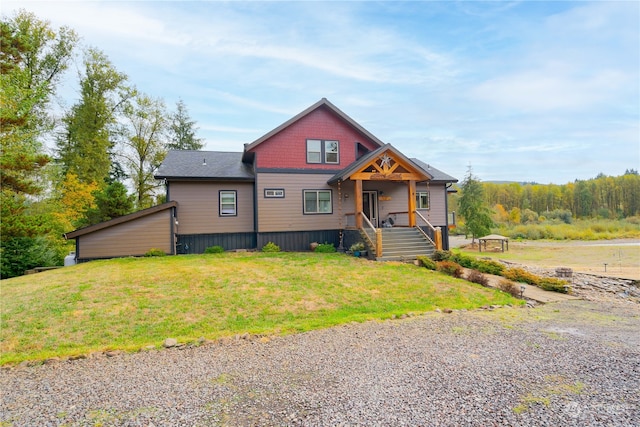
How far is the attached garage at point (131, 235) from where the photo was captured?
42.3ft

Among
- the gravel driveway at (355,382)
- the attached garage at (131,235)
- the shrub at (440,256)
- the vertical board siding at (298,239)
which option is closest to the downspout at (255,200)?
the vertical board siding at (298,239)

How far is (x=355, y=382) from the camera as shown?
388 centimetres

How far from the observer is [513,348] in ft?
16.3

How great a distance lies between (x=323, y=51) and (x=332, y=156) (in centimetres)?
585

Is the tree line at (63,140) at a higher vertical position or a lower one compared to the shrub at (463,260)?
higher

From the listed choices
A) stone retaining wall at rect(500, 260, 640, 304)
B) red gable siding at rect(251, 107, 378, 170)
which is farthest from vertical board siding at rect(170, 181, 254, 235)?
stone retaining wall at rect(500, 260, 640, 304)

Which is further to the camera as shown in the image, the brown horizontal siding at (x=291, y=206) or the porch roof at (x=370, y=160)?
the brown horizontal siding at (x=291, y=206)

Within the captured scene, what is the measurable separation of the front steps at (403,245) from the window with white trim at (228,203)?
6813 millimetres

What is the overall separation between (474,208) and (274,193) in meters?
21.8

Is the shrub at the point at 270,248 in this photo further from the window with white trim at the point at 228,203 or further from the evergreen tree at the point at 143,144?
the evergreen tree at the point at 143,144

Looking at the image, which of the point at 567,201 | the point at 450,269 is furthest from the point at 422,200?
the point at 567,201

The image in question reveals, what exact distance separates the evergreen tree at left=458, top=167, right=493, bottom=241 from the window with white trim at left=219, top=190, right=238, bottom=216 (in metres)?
23.0

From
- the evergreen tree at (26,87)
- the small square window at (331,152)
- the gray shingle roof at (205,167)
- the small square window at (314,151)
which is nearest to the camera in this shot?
the evergreen tree at (26,87)

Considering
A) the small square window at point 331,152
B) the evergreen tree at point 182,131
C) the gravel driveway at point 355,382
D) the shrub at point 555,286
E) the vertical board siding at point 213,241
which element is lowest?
the shrub at point 555,286
